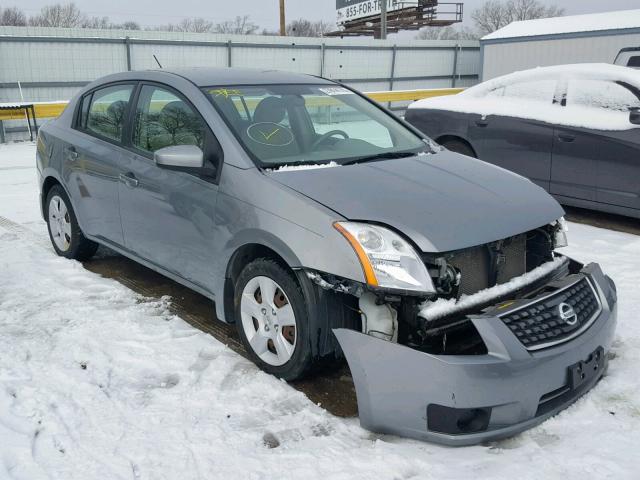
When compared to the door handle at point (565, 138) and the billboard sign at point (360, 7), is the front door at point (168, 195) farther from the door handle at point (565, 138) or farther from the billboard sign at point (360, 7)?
the billboard sign at point (360, 7)

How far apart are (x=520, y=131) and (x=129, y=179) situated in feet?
14.2

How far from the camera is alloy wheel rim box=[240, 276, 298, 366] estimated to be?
126 inches

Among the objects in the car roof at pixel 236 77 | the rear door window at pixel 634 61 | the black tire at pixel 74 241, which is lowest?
the black tire at pixel 74 241

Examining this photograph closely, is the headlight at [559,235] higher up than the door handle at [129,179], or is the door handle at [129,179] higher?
the door handle at [129,179]

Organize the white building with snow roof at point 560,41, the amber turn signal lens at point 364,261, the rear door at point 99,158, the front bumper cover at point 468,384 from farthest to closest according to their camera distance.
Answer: the white building with snow roof at point 560,41 → the rear door at point 99,158 → the amber turn signal lens at point 364,261 → the front bumper cover at point 468,384

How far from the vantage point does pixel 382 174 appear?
3346 mm

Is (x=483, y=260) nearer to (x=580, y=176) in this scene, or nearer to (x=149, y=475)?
(x=149, y=475)

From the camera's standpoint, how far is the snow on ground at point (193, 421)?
256cm

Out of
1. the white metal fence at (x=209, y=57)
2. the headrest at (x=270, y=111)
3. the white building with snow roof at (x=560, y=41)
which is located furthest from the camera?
the white building with snow roof at (x=560, y=41)

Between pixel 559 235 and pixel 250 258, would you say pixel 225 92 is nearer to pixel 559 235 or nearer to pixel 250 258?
pixel 250 258

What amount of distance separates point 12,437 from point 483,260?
86.9 inches

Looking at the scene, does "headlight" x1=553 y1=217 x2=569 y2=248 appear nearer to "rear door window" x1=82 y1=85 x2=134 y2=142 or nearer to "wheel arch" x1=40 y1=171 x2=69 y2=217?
"rear door window" x1=82 y1=85 x2=134 y2=142

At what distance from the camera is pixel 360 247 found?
2785 mm

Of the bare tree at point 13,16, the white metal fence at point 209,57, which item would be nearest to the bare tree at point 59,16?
the bare tree at point 13,16
